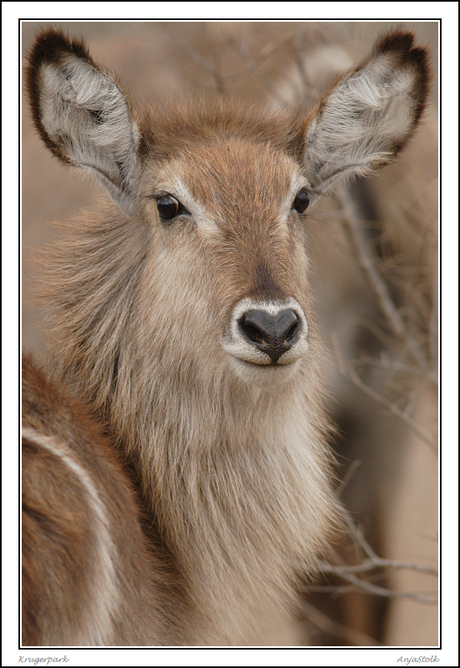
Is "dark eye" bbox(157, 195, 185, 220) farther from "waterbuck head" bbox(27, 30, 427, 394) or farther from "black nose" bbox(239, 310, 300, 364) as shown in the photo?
"black nose" bbox(239, 310, 300, 364)

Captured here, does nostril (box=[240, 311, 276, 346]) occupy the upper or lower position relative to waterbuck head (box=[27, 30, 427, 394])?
lower

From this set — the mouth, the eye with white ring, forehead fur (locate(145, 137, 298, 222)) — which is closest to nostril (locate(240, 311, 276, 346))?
the mouth

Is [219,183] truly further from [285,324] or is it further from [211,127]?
[285,324]

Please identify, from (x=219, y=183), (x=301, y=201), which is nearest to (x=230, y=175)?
(x=219, y=183)

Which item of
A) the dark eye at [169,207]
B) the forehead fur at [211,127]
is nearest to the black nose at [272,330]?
the dark eye at [169,207]

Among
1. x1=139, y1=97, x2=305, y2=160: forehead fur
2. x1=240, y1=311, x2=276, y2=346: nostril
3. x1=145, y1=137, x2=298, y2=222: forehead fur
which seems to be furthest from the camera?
x1=139, y1=97, x2=305, y2=160: forehead fur

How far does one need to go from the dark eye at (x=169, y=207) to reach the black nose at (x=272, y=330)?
2.37ft

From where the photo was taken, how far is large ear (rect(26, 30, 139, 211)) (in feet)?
10.4

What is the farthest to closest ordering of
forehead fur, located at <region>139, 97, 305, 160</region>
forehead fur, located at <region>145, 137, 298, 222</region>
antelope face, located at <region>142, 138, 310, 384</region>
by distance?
forehead fur, located at <region>139, 97, 305, 160</region> → forehead fur, located at <region>145, 137, 298, 222</region> → antelope face, located at <region>142, 138, 310, 384</region>

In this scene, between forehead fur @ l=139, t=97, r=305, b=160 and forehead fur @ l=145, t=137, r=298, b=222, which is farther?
forehead fur @ l=139, t=97, r=305, b=160

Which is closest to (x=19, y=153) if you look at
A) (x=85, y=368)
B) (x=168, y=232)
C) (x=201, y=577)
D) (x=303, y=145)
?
(x=168, y=232)

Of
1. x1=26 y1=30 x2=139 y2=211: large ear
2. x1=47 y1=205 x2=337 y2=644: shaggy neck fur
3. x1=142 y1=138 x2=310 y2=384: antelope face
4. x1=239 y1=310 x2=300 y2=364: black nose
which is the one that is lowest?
x1=47 y1=205 x2=337 y2=644: shaggy neck fur

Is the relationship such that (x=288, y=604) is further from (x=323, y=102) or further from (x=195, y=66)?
(x=195, y=66)

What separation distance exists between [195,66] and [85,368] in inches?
194
